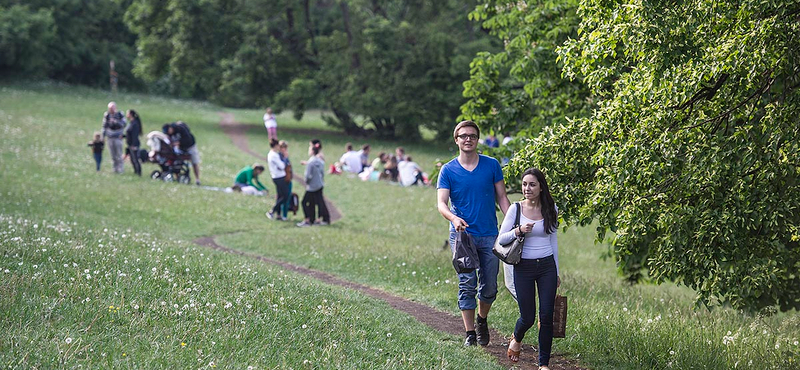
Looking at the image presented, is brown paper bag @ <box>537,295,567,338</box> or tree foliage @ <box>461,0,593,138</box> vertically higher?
tree foliage @ <box>461,0,593,138</box>

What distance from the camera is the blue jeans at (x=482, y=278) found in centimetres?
723

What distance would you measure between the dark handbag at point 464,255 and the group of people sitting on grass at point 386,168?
2066 cm

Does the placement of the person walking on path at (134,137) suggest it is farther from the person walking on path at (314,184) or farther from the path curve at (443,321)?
the path curve at (443,321)

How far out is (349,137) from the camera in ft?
150

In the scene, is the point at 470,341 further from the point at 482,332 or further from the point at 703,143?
the point at 703,143

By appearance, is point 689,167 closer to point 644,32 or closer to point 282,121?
point 644,32

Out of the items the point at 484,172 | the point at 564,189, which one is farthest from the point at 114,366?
the point at 564,189

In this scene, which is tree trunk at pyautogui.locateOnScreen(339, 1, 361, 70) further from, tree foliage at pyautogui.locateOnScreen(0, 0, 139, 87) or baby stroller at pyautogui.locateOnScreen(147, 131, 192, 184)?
tree foliage at pyautogui.locateOnScreen(0, 0, 139, 87)

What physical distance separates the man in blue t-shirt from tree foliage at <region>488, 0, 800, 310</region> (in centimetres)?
96

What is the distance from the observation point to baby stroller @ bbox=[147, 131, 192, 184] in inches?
899

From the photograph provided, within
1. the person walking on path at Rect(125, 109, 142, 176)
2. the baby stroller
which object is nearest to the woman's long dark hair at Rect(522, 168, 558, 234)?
the baby stroller

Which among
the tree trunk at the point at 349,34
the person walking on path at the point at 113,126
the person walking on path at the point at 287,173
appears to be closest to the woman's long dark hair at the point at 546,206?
the person walking on path at the point at 287,173

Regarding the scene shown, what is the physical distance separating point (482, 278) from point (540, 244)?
840 mm

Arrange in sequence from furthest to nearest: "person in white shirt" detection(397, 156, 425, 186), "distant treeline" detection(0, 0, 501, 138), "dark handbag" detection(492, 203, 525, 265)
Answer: "distant treeline" detection(0, 0, 501, 138) < "person in white shirt" detection(397, 156, 425, 186) < "dark handbag" detection(492, 203, 525, 265)
